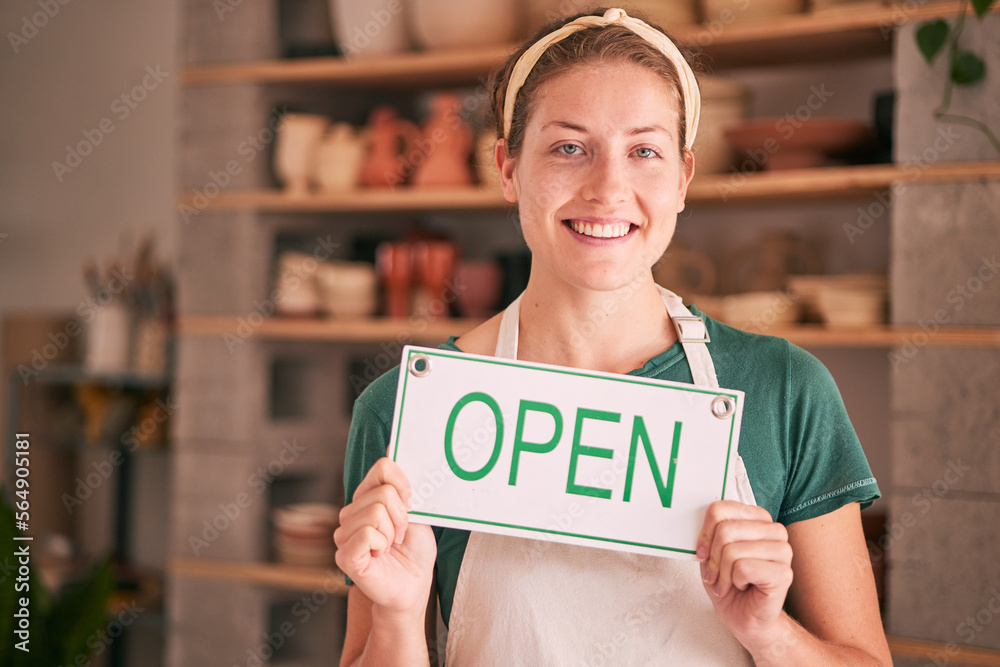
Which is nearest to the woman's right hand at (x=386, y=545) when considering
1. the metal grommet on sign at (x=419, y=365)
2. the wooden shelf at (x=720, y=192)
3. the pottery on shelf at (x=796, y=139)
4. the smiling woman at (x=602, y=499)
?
the smiling woman at (x=602, y=499)

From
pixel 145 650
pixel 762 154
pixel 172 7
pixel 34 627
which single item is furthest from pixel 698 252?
pixel 145 650

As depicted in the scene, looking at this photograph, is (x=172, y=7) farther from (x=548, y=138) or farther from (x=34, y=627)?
(x=548, y=138)

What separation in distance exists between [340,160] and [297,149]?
138 mm

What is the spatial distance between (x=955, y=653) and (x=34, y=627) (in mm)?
2334

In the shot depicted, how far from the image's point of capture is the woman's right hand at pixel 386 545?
100 cm

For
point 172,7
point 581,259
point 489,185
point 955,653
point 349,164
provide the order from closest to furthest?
1. point 581,259
2. point 955,653
3. point 489,185
4. point 349,164
5. point 172,7

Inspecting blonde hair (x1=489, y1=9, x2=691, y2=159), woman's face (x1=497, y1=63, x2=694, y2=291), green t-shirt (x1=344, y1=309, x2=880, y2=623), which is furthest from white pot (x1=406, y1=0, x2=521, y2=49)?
green t-shirt (x1=344, y1=309, x2=880, y2=623)

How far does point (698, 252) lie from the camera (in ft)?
9.03

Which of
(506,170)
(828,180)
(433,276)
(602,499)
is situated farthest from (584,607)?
(433,276)

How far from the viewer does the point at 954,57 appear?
7.03 feet

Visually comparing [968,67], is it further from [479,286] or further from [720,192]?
[479,286]

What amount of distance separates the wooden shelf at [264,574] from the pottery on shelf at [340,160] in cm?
117

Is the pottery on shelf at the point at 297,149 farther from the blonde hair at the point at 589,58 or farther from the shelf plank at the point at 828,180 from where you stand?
the blonde hair at the point at 589,58

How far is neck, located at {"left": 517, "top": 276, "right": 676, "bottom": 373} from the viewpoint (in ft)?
3.80
